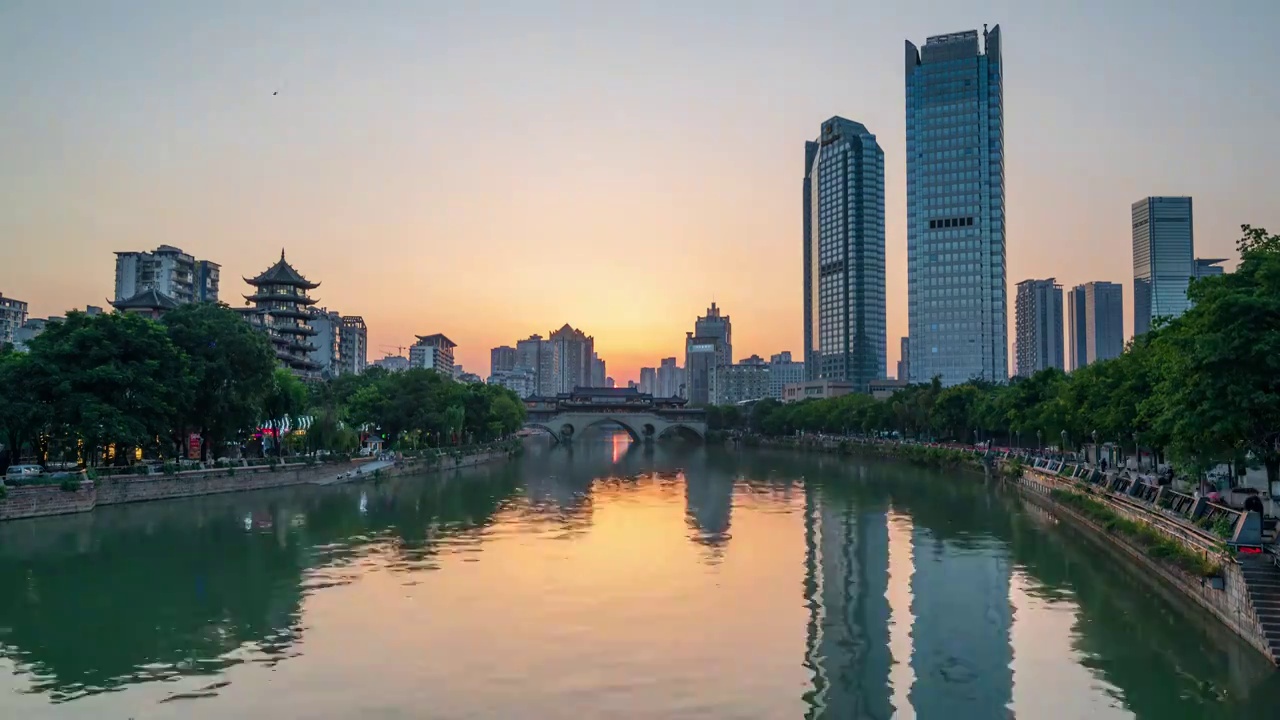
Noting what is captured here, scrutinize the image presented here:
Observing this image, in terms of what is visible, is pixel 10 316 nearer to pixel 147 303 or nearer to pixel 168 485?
pixel 147 303

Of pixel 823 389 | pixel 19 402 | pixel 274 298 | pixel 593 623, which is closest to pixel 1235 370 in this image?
pixel 593 623

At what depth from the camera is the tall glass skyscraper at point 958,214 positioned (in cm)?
13988

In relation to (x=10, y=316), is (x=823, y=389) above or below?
below

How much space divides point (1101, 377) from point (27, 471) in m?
53.3

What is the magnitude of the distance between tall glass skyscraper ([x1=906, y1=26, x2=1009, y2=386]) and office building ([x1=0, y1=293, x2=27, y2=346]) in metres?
137

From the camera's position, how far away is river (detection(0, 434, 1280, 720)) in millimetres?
16531

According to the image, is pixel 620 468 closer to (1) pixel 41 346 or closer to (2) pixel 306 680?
(1) pixel 41 346

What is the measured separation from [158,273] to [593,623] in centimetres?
11336

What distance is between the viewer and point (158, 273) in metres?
116

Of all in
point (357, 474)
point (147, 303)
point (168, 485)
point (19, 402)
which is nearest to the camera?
point (19, 402)

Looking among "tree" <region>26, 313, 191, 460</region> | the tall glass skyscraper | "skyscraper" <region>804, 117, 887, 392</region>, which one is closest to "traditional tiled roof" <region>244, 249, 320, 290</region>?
"tree" <region>26, 313, 191, 460</region>

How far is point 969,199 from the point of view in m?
140

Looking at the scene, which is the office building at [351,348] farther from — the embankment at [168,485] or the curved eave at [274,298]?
the embankment at [168,485]

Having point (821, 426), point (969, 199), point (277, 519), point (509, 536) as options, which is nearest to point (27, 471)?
point (277, 519)
